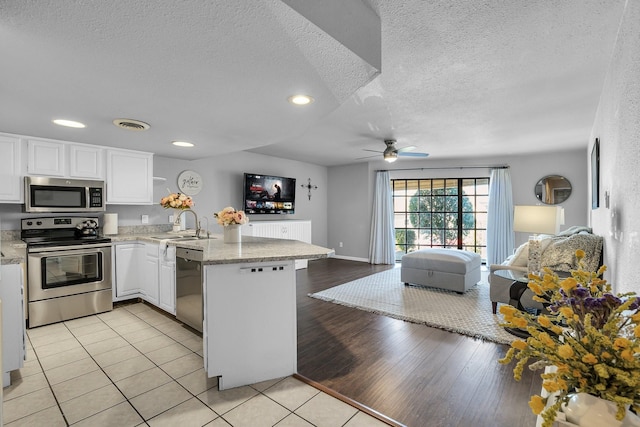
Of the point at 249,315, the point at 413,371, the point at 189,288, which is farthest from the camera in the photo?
the point at 189,288

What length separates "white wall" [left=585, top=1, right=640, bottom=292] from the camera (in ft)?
4.82

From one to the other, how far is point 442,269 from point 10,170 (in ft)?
16.7

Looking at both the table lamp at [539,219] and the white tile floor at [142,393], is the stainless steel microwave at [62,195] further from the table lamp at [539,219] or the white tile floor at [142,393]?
the table lamp at [539,219]

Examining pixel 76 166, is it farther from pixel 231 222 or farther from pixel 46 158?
pixel 231 222

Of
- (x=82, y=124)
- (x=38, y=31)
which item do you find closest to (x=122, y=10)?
(x=38, y=31)

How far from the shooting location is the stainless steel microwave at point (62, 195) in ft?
10.7

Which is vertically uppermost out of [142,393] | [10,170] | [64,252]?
[10,170]

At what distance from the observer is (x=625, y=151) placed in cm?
173

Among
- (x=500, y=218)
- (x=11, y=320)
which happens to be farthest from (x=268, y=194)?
(x=500, y=218)

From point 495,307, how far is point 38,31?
422 cm

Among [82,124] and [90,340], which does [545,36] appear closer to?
[82,124]

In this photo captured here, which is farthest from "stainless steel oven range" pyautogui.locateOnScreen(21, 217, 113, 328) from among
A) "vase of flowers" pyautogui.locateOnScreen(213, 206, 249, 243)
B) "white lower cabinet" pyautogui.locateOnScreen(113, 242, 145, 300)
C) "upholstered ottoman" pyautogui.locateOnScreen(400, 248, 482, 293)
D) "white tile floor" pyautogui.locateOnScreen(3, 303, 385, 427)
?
"upholstered ottoman" pyautogui.locateOnScreen(400, 248, 482, 293)

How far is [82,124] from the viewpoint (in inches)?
110

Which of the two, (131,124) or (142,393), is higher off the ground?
(131,124)
